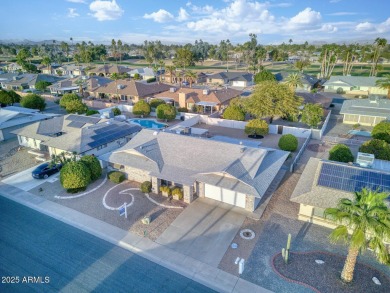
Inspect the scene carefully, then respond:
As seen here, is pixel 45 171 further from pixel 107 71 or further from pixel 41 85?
pixel 107 71

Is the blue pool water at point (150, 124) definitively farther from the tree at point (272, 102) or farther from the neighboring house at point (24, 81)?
the neighboring house at point (24, 81)

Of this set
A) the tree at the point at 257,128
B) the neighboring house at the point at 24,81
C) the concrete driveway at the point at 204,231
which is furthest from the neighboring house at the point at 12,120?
the neighboring house at the point at 24,81

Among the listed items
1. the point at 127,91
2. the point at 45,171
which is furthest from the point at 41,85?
the point at 45,171

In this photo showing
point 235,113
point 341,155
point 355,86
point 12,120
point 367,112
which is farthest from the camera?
point 355,86

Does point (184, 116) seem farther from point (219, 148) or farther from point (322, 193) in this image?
point (322, 193)

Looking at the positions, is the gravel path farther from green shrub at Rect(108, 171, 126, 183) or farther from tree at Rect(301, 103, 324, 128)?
tree at Rect(301, 103, 324, 128)
